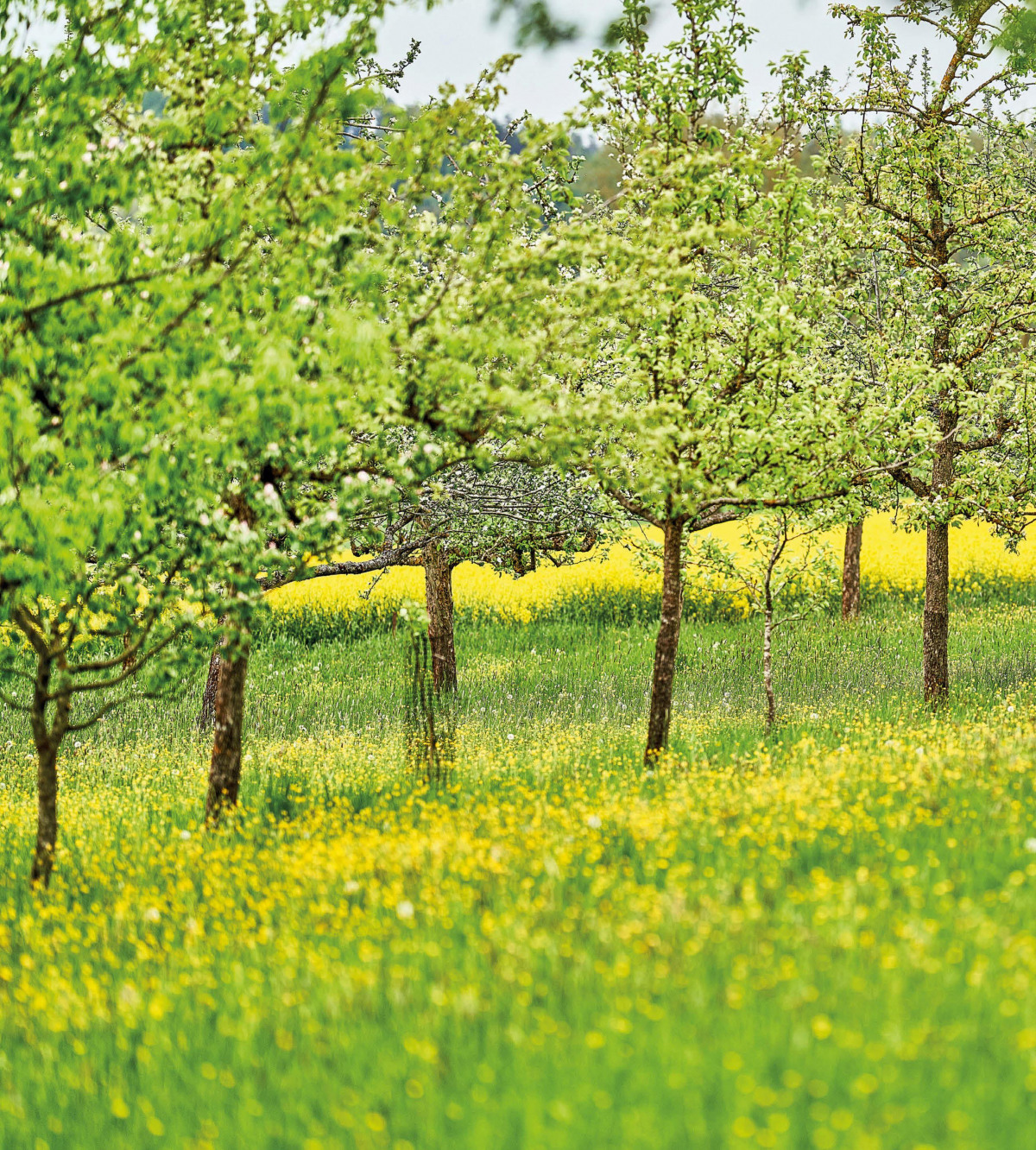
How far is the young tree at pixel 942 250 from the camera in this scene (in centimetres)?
1298

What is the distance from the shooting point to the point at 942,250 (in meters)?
14.1

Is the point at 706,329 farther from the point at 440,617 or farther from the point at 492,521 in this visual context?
the point at 440,617

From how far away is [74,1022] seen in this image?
4633 mm

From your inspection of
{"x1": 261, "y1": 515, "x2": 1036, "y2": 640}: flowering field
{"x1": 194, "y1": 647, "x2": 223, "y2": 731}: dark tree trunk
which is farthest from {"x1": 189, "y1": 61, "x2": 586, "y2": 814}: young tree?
{"x1": 261, "y1": 515, "x2": 1036, "y2": 640}: flowering field

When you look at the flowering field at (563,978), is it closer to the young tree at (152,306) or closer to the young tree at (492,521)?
the young tree at (152,306)

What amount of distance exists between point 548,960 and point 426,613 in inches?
172

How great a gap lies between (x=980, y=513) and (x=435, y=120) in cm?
1069

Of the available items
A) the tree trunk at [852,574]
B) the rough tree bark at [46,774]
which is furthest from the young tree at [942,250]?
the rough tree bark at [46,774]

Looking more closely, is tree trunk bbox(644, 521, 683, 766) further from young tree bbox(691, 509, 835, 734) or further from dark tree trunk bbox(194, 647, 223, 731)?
dark tree trunk bbox(194, 647, 223, 731)

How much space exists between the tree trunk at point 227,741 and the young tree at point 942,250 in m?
9.12

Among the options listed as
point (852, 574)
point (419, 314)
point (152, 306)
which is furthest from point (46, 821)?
point (852, 574)

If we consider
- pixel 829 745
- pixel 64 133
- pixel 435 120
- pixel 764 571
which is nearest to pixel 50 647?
pixel 64 133

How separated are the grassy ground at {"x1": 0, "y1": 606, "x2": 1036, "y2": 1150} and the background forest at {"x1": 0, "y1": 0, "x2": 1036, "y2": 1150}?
28mm

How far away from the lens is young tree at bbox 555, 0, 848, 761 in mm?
8719
